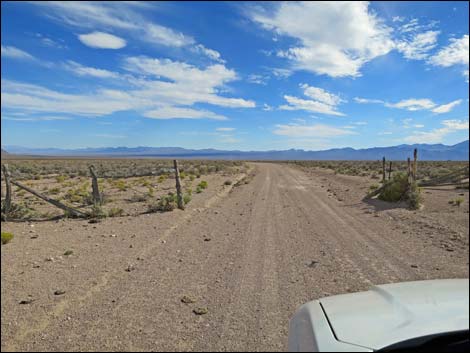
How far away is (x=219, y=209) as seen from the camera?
11461 mm

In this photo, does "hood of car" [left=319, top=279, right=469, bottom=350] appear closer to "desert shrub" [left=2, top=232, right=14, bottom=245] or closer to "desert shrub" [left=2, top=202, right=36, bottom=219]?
"desert shrub" [left=2, top=232, right=14, bottom=245]

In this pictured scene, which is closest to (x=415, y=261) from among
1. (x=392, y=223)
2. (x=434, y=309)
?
(x=392, y=223)

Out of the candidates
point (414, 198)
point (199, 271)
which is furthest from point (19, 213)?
point (414, 198)

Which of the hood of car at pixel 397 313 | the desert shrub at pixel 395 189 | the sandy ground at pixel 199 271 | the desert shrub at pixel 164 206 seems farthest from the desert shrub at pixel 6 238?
the desert shrub at pixel 395 189

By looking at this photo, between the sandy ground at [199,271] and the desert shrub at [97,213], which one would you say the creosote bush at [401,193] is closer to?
the sandy ground at [199,271]

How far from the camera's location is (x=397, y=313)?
1.78m

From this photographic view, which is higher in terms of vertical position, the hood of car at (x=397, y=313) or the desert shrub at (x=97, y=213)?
the hood of car at (x=397, y=313)

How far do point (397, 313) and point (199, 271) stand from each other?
152 inches

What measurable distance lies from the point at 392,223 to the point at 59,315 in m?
7.53

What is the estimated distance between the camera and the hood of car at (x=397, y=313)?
1618mm

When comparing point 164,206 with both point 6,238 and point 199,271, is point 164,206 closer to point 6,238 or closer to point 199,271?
point 6,238

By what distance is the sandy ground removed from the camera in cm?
344

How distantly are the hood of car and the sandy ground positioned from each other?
143 cm

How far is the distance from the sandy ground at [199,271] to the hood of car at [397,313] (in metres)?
1.43
